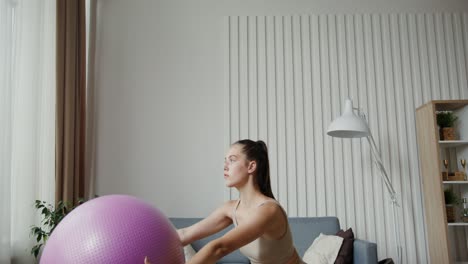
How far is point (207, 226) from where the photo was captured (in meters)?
1.75

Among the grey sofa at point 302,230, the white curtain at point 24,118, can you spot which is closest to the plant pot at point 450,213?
the grey sofa at point 302,230

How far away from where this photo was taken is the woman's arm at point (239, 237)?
1258 millimetres

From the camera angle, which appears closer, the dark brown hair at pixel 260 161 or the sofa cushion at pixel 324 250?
the dark brown hair at pixel 260 161

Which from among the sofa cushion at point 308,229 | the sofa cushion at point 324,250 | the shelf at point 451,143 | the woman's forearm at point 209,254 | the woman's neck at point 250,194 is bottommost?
the sofa cushion at point 324,250

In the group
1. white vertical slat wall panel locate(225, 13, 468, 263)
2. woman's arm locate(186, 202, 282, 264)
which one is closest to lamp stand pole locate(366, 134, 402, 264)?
white vertical slat wall panel locate(225, 13, 468, 263)

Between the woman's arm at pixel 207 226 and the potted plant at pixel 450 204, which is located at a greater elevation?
the woman's arm at pixel 207 226

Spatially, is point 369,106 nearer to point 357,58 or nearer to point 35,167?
point 357,58

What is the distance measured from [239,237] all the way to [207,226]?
44cm

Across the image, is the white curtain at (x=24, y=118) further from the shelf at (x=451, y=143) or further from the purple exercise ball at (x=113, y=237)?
the shelf at (x=451, y=143)

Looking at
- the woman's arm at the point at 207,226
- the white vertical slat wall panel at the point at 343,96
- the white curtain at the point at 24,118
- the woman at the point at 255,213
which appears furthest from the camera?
the white vertical slat wall panel at the point at 343,96

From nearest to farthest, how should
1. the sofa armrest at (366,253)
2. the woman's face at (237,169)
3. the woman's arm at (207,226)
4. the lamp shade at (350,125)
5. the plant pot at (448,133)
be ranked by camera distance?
1. the woman's face at (237,169)
2. the woman's arm at (207,226)
3. the sofa armrest at (366,253)
4. the lamp shade at (350,125)
5. the plant pot at (448,133)

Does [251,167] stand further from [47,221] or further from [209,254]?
[47,221]

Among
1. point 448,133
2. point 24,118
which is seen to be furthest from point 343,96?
point 24,118

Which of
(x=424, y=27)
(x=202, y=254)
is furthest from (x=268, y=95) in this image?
(x=202, y=254)
